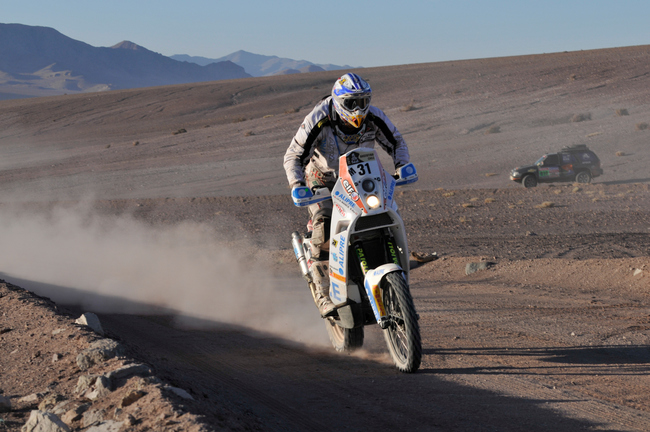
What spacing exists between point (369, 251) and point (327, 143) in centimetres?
137

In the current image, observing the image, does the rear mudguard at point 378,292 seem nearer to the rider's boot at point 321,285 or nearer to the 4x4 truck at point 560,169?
the rider's boot at point 321,285

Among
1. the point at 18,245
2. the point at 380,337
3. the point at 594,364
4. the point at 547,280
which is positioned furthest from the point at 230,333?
the point at 18,245

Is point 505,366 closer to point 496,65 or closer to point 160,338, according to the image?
point 160,338

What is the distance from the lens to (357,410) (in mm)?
4578

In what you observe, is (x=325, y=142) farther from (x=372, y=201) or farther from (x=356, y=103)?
(x=372, y=201)

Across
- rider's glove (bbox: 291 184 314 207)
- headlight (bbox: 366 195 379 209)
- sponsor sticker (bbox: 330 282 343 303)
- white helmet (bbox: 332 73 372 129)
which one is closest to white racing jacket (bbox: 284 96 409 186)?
white helmet (bbox: 332 73 372 129)

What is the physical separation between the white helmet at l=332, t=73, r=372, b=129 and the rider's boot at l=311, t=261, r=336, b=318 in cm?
158

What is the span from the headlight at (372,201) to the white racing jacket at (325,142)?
95 cm

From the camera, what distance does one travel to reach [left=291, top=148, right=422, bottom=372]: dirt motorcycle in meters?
5.30

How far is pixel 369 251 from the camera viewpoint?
583 cm

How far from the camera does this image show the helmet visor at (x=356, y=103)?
6014 mm

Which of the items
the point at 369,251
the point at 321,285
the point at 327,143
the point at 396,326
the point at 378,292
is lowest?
the point at 396,326

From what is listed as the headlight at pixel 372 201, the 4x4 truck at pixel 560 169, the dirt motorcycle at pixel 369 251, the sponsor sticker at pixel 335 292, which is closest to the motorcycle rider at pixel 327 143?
the sponsor sticker at pixel 335 292

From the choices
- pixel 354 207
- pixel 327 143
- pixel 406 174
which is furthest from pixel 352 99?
pixel 354 207
